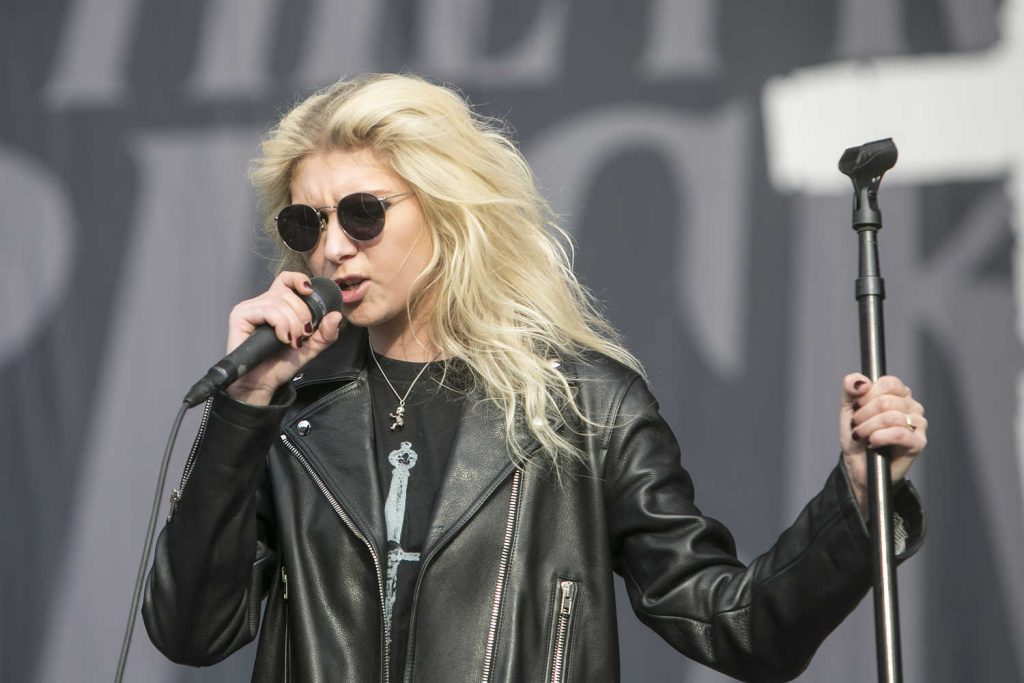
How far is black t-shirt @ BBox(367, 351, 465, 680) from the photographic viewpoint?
6.84 feet

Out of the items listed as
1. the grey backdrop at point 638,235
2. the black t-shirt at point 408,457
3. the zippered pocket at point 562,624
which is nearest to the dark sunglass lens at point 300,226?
the black t-shirt at point 408,457

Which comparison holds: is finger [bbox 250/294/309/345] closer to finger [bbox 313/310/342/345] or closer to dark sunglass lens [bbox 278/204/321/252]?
finger [bbox 313/310/342/345]

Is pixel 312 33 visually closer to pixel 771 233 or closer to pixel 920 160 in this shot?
pixel 771 233

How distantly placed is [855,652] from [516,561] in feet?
5.64

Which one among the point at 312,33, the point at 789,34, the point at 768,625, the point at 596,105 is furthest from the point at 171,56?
the point at 768,625

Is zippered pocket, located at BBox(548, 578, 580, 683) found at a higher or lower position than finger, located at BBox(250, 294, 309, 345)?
lower

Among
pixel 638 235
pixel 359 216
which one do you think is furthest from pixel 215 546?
pixel 638 235

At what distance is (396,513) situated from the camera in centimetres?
214

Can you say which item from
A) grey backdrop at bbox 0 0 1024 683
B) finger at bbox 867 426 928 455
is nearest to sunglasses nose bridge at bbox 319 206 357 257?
finger at bbox 867 426 928 455

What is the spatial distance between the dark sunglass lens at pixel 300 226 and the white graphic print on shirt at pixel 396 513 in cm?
39

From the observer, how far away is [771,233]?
3.61 m

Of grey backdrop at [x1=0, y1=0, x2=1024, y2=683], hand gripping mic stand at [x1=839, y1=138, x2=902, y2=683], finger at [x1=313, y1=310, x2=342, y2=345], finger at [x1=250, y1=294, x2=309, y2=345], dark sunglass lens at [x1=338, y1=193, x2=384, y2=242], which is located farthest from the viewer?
grey backdrop at [x1=0, y1=0, x2=1024, y2=683]

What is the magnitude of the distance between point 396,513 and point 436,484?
0.08m

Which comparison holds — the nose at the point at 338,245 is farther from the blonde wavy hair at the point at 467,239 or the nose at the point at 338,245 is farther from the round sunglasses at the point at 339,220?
the blonde wavy hair at the point at 467,239
